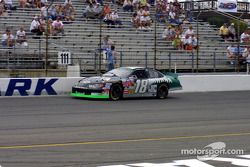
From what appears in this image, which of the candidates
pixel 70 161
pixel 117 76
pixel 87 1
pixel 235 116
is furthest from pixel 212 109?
pixel 87 1

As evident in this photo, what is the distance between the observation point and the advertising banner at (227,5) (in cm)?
4538

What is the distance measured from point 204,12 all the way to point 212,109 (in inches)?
976

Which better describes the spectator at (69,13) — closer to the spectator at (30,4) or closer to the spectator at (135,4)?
the spectator at (30,4)

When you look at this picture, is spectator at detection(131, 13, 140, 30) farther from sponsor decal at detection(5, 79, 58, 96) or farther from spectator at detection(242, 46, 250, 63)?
sponsor decal at detection(5, 79, 58, 96)

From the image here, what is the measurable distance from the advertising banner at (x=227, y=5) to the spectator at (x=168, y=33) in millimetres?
11833

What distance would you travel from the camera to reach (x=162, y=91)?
24516mm

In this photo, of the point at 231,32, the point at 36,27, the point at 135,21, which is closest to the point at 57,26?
the point at 36,27

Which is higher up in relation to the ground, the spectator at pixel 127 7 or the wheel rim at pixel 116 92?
the spectator at pixel 127 7

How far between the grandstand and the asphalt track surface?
5485mm

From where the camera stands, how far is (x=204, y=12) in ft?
142

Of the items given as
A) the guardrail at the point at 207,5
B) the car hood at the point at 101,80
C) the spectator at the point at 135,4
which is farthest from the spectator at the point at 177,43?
the guardrail at the point at 207,5

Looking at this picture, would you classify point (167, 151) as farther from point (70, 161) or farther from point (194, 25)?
point (194, 25)

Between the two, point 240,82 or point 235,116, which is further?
point 240,82

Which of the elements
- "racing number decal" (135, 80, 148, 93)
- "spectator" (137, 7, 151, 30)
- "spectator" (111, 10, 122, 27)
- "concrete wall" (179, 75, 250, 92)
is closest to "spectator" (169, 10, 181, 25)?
"spectator" (137, 7, 151, 30)
